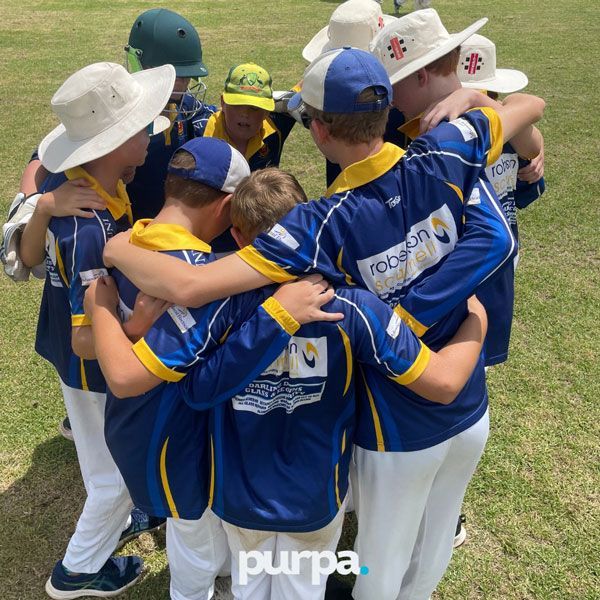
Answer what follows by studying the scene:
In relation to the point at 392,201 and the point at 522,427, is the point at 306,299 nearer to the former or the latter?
the point at 392,201

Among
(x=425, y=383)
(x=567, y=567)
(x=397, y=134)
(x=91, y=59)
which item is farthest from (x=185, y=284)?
(x=91, y=59)

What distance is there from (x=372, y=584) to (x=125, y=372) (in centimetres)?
124

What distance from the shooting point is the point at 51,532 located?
10.4 feet

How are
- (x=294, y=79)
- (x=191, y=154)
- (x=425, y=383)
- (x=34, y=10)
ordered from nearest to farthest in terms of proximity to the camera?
1. (x=425, y=383)
2. (x=191, y=154)
3. (x=294, y=79)
4. (x=34, y=10)

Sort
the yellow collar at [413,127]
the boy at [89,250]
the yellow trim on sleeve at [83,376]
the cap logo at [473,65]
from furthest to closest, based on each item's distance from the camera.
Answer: the cap logo at [473,65]
the yellow trim on sleeve at [83,376]
the yellow collar at [413,127]
the boy at [89,250]

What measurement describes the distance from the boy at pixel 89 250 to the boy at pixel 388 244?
0.28 m

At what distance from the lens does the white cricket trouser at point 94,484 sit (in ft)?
8.64

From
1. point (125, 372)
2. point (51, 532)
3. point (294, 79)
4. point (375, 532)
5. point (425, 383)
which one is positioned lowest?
point (294, 79)

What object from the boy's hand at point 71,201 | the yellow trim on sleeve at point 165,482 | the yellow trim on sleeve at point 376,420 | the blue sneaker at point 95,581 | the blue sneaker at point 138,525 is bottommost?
the blue sneaker at point 138,525

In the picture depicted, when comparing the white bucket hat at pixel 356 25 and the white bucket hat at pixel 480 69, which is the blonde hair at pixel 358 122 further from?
the white bucket hat at pixel 356 25

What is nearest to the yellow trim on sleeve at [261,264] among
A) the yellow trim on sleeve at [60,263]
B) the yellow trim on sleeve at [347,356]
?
the yellow trim on sleeve at [347,356]

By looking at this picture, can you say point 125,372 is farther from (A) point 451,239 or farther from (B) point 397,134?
(B) point 397,134

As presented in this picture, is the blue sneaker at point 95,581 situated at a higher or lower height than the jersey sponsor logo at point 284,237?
lower

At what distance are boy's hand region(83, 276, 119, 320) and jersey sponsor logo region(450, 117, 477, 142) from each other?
1.21m
